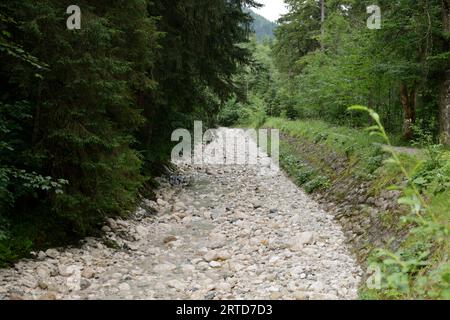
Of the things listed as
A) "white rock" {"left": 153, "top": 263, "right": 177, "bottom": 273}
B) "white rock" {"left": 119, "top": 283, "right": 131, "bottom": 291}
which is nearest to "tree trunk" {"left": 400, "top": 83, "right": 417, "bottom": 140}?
"white rock" {"left": 153, "top": 263, "right": 177, "bottom": 273}

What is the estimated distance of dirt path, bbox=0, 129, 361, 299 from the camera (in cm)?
523

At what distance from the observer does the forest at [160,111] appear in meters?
5.20

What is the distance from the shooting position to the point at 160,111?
1051 centimetres

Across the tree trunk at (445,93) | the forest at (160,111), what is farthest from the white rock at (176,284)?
the tree trunk at (445,93)

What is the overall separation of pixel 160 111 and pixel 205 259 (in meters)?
5.34

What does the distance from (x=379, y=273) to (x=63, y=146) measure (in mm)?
5361

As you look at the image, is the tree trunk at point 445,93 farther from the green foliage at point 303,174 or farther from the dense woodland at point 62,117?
the dense woodland at point 62,117

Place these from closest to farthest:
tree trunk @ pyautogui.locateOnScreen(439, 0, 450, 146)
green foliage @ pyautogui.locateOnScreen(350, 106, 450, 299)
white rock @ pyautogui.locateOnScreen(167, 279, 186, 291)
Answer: green foliage @ pyautogui.locateOnScreen(350, 106, 450, 299) → white rock @ pyautogui.locateOnScreen(167, 279, 186, 291) → tree trunk @ pyautogui.locateOnScreen(439, 0, 450, 146)

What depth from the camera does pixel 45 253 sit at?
5.84m

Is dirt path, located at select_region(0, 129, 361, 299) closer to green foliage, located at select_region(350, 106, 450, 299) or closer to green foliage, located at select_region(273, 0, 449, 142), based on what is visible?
green foliage, located at select_region(350, 106, 450, 299)

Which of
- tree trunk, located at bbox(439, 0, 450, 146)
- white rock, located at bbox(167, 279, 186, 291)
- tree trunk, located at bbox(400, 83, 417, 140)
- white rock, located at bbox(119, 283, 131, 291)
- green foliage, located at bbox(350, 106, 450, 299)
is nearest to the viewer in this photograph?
green foliage, located at bbox(350, 106, 450, 299)

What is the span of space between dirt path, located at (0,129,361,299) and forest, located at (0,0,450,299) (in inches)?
19.0

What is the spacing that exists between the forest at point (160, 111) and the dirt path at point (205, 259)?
482 mm

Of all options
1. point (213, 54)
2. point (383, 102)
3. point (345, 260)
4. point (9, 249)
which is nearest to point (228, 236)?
point (345, 260)
